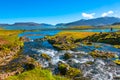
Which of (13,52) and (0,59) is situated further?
(13,52)

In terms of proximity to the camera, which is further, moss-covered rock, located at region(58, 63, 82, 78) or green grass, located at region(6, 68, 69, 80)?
moss-covered rock, located at region(58, 63, 82, 78)

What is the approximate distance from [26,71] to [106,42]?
71.2 m

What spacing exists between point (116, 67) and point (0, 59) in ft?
116

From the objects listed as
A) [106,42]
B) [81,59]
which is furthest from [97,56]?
[106,42]

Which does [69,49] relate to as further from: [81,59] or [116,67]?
[116,67]

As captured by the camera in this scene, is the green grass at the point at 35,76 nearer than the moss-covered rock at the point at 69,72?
Yes

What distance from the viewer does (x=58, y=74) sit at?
51.6 meters

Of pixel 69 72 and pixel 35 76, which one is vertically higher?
pixel 35 76

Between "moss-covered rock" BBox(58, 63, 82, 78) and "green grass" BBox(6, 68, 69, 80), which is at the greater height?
"green grass" BBox(6, 68, 69, 80)

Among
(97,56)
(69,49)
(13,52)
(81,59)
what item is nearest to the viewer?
(81,59)

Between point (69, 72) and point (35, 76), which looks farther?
point (69, 72)

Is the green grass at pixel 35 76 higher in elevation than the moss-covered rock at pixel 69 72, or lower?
higher

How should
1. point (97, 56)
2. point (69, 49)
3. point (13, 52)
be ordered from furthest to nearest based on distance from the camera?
point (69, 49)
point (13, 52)
point (97, 56)

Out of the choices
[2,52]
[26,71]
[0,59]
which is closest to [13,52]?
[2,52]
